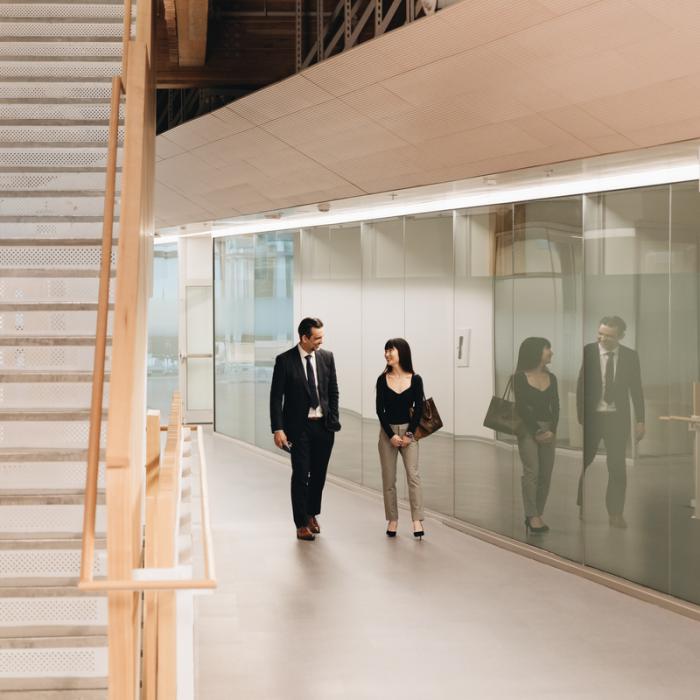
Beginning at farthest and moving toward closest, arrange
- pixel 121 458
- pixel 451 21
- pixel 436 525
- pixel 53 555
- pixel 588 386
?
pixel 436 525, pixel 588 386, pixel 451 21, pixel 53 555, pixel 121 458

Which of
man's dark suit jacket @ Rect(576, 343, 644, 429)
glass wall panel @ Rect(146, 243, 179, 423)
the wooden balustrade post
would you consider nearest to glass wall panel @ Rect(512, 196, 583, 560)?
man's dark suit jacket @ Rect(576, 343, 644, 429)

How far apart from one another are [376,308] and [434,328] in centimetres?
124

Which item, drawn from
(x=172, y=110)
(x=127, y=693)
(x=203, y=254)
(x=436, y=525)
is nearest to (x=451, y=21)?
(x=127, y=693)

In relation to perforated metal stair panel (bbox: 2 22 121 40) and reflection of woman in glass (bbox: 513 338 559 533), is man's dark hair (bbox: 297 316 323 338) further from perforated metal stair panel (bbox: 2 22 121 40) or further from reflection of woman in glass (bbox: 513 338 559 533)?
perforated metal stair panel (bbox: 2 22 121 40)

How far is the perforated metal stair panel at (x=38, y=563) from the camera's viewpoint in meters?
4.54

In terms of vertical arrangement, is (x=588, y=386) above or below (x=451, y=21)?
below

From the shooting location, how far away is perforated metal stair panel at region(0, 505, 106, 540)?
4762mm

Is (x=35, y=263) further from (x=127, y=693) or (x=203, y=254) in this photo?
(x=203, y=254)

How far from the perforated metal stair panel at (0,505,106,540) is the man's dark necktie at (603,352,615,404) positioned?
14.8 feet

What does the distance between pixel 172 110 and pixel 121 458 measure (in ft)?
36.6

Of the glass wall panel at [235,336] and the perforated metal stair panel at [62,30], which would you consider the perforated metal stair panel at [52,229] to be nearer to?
the perforated metal stair panel at [62,30]

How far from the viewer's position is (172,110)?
1361 cm

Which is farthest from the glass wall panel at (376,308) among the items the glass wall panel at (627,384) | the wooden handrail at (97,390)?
the wooden handrail at (97,390)

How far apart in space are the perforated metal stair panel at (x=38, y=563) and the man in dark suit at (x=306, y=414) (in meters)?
4.61
